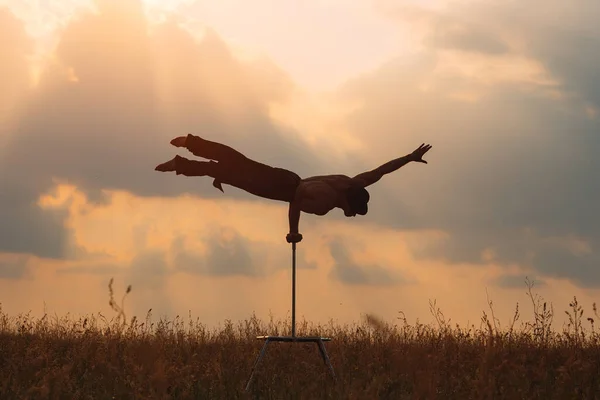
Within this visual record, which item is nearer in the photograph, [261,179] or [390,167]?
[261,179]

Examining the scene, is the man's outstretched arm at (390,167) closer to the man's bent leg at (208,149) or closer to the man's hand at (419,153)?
the man's hand at (419,153)

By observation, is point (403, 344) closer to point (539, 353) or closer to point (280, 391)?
point (539, 353)

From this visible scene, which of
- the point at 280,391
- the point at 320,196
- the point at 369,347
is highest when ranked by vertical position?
the point at 320,196

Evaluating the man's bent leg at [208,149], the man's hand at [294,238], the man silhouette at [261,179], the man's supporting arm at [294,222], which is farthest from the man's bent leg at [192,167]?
the man's hand at [294,238]

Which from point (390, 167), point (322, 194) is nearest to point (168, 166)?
point (322, 194)

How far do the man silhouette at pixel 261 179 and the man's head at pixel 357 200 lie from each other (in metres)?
0.10

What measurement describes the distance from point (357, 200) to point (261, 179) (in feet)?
3.83

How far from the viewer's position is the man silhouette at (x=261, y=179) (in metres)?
7.80

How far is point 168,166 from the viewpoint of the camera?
313 inches

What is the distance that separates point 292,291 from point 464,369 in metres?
2.99

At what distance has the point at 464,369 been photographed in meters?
9.29

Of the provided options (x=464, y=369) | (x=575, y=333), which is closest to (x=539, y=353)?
(x=575, y=333)

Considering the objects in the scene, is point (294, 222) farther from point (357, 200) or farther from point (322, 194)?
point (357, 200)

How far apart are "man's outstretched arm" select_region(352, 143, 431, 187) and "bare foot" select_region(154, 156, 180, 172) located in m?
2.08
